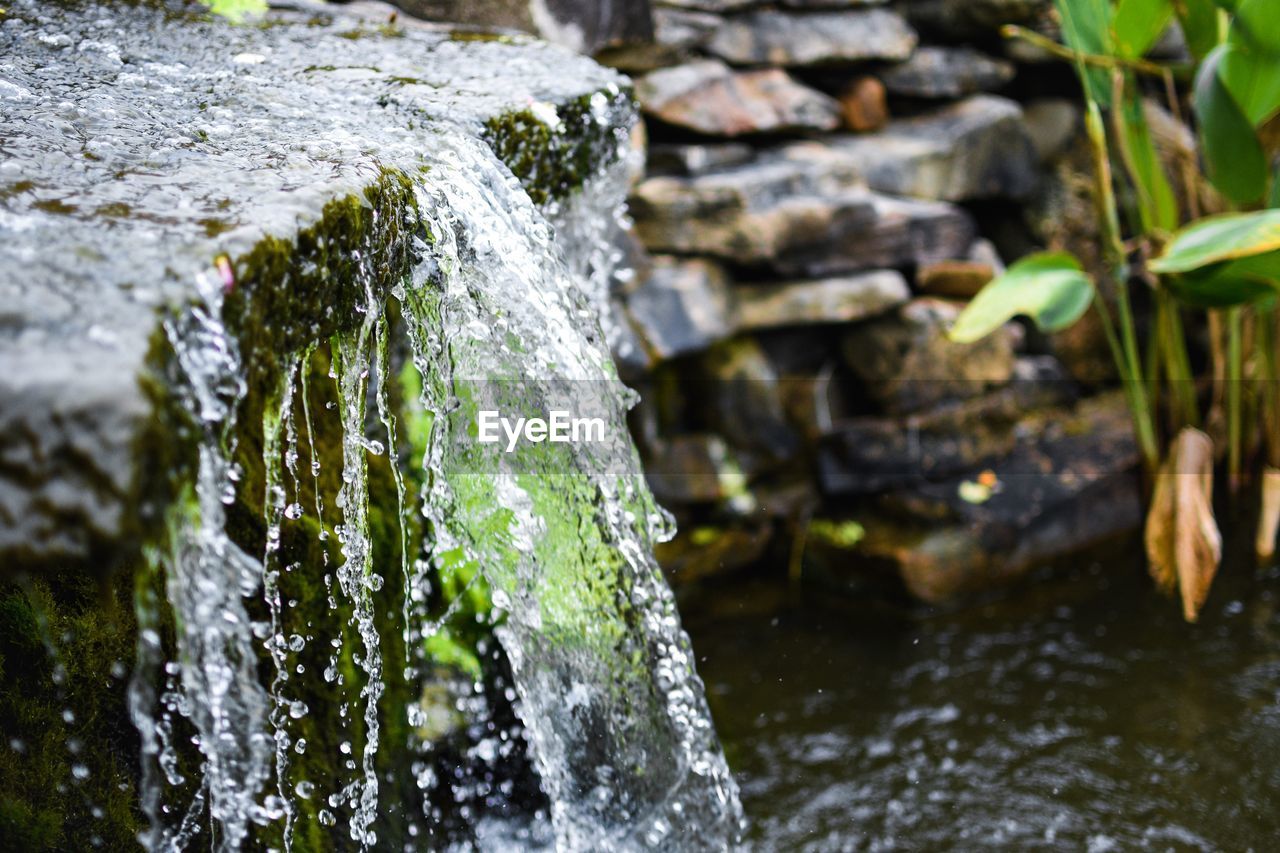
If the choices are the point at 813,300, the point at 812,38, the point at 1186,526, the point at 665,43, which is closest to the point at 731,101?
the point at 665,43

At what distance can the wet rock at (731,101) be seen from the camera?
A: 3.56 m

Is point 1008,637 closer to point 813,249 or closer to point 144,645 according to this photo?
point 813,249

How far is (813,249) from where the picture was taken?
3.64m

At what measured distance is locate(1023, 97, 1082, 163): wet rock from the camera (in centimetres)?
440

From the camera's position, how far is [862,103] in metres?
4.09

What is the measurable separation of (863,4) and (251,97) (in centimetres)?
287

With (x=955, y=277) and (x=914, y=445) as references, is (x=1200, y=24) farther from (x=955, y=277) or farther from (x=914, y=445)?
(x=914, y=445)

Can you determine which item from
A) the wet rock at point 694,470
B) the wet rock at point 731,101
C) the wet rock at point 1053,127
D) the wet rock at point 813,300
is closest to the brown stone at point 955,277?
the wet rock at point 813,300

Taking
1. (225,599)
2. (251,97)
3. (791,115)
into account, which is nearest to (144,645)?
(225,599)

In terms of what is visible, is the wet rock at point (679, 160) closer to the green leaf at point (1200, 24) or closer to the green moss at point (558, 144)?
the green moss at point (558, 144)

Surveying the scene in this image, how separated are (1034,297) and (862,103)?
56.2 inches

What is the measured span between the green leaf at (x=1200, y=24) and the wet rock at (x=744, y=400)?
1.74 metres

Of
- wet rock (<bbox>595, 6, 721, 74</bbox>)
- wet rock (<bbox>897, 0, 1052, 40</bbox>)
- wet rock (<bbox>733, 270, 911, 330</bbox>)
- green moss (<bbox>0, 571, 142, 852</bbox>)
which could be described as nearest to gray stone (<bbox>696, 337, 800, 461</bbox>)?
wet rock (<bbox>733, 270, 911, 330</bbox>)

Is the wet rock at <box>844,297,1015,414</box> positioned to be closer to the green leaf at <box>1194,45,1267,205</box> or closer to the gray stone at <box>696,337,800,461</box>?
the gray stone at <box>696,337,800,461</box>
